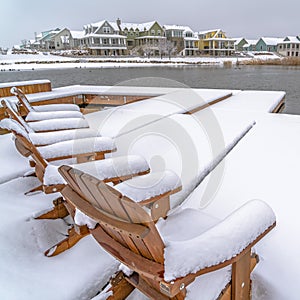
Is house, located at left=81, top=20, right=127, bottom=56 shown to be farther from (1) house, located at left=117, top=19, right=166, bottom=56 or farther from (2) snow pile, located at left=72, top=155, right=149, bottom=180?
(2) snow pile, located at left=72, top=155, right=149, bottom=180

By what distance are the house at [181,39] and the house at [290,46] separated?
1633 centimetres

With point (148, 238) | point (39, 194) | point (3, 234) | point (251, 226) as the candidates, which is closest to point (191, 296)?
point (251, 226)

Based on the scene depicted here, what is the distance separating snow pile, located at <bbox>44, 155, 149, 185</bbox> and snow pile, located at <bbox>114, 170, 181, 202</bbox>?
0.59ft

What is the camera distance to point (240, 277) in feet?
3.63

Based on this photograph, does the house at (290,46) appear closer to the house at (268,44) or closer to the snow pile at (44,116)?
the house at (268,44)

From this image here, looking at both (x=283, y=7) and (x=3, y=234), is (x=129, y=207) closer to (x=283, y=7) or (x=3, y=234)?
(x=3, y=234)

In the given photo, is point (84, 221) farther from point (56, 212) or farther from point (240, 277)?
point (56, 212)

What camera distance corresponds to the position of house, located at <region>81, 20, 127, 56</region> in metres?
40.1

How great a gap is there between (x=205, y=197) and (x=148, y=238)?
131cm

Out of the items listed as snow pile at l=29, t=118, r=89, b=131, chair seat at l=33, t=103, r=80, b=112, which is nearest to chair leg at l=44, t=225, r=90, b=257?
snow pile at l=29, t=118, r=89, b=131

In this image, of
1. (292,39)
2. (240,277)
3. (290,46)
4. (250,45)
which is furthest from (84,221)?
(250,45)

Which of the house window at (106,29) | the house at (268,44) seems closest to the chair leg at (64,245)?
the house window at (106,29)

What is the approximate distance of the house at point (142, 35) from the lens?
42.3 metres

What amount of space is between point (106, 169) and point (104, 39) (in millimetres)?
42818
